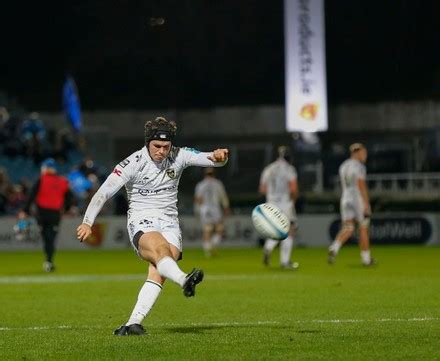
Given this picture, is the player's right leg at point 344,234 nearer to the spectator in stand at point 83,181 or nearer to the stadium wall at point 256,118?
the spectator in stand at point 83,181

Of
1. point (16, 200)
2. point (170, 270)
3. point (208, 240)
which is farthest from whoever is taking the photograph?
point (16, 200)

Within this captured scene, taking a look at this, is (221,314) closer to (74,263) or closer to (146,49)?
(74,263)

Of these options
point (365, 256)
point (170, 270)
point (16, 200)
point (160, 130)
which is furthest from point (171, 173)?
point (16, 200)

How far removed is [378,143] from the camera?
5709cm

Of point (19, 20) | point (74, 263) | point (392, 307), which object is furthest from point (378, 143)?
point (392, 307)

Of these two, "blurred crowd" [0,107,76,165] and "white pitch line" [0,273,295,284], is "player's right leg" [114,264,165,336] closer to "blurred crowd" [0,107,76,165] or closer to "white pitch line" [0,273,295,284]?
"white pitch line" [0,273,295,284]

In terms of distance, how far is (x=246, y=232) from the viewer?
127ft

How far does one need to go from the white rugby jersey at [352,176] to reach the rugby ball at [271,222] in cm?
1117

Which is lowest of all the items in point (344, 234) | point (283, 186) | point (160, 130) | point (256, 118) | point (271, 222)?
point (271, 222)

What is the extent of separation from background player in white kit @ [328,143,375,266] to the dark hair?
12615mm

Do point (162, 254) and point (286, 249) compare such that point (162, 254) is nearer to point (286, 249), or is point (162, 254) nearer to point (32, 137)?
point (286, 249)

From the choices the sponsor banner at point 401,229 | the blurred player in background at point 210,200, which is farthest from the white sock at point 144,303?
the sponsor banner at point 401,229

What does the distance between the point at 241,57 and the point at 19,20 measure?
36.2 feet

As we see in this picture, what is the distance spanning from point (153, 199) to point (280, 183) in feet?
42.1
